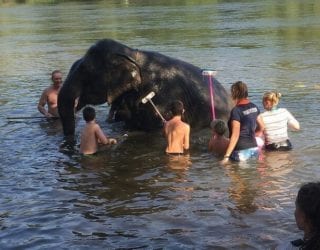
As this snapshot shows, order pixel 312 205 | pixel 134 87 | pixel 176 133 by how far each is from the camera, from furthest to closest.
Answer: pixel 134 87, pixel 176 133, pixel 312 205

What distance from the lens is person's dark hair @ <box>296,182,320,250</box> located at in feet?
13.4

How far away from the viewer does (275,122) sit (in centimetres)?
1014

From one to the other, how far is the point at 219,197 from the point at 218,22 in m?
36.2

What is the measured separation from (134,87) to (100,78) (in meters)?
0.67

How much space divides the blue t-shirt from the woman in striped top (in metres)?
0.36

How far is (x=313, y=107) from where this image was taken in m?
14.1

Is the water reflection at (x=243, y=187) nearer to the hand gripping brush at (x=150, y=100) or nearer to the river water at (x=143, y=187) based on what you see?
the river water at (x=143, y=187)

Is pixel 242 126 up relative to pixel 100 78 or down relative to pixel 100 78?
down

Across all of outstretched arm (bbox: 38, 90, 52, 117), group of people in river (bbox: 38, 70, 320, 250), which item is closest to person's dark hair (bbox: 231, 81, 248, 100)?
group of people in river (bbox: 38, 70, 320, 250)

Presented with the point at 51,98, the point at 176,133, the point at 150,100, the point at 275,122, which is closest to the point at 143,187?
the point at 176,133

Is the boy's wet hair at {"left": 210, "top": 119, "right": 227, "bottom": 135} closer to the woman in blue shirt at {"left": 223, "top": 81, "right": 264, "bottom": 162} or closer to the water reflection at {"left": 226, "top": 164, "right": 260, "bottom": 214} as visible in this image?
the woman in blue shirt at {"left": 223, "top": 81, "right": 264, "bottom": 162}

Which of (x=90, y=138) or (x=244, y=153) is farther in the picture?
(x=90, y=138)

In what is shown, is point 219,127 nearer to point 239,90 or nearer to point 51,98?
point 239,90

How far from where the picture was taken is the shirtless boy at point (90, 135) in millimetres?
10711
